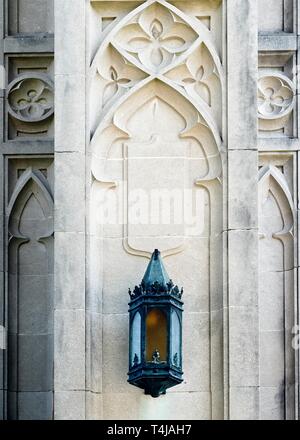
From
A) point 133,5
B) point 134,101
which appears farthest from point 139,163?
point 133,5

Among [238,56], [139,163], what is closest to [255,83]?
[238,56]

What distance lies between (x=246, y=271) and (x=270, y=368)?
1.56 metres

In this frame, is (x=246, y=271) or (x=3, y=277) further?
(x=3, y=277)

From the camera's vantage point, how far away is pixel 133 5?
17812 millimetres

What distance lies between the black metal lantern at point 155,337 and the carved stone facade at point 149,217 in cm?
37

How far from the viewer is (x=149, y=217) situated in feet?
57.6

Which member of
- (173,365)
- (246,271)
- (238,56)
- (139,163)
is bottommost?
(173,365)

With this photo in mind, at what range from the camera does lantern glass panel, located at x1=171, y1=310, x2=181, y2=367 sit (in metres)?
16.8

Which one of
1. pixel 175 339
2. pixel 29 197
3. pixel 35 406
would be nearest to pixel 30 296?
pixel 29 197

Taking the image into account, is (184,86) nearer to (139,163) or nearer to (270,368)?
(139,163)

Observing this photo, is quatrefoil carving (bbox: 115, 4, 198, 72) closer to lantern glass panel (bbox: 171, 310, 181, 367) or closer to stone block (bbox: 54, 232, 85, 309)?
stone block (bbox: 54, 232, 85, 309)

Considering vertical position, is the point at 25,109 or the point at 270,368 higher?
the point at 25,109

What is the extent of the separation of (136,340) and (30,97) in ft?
11.7

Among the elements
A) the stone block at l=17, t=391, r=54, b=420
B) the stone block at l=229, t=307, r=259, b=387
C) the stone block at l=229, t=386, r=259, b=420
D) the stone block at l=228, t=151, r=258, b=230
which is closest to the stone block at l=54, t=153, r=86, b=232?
the stone block at l=228, t=151, r=258, b=230
